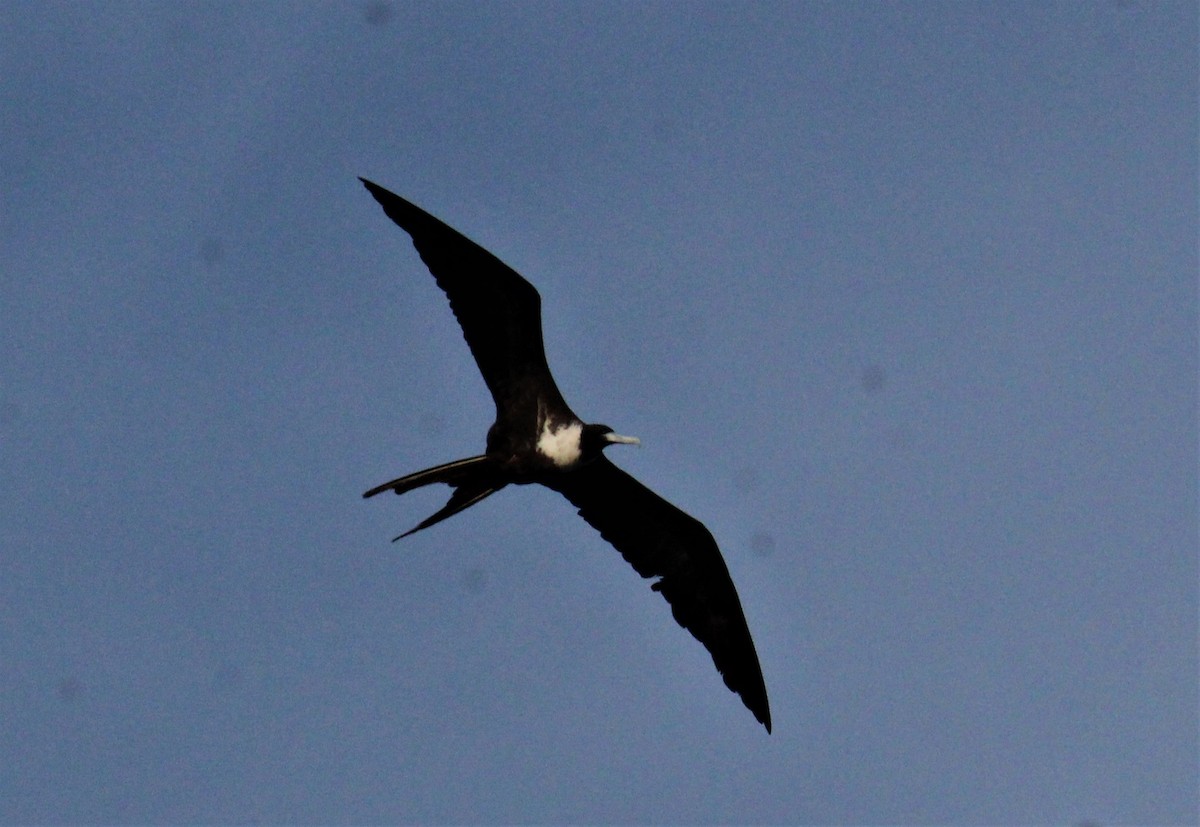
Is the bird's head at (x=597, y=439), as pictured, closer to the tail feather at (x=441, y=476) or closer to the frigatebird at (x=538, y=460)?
the frigatebird at (x=538, y=460)

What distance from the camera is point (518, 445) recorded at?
33.5 ft

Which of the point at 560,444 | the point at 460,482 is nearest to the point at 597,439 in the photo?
the point at 560,444

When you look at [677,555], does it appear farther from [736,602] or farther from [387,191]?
[387,191]

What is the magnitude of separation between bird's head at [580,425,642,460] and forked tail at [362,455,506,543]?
26.0 inches

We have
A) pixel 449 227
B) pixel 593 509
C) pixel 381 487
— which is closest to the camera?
pixel 381 487

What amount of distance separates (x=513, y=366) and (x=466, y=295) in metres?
0.64

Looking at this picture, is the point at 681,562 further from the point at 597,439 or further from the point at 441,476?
the point at 441,476

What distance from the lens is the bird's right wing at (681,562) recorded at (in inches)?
435

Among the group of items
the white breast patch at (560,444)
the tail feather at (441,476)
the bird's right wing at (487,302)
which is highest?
the bird's right wing at (487,302)

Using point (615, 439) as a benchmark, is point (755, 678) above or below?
below

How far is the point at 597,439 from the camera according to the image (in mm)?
10336

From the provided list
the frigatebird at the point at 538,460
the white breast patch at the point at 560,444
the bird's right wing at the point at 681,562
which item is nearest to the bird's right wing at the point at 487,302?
the frigatebird at the point at 538,460

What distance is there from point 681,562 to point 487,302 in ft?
9.25

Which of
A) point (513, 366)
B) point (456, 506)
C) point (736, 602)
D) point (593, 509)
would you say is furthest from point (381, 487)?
point (736, 602)
